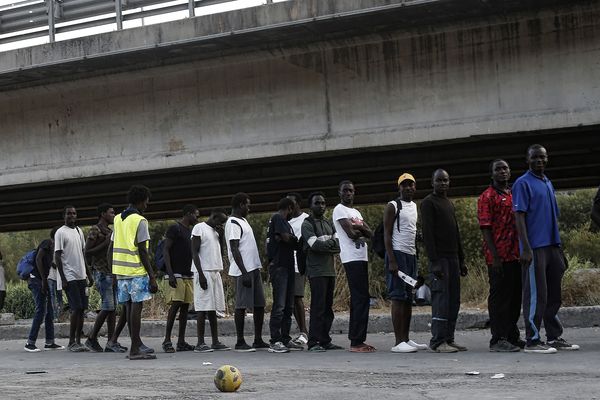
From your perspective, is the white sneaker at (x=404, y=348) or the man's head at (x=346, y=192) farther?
the man's head at (x=346, y=192)

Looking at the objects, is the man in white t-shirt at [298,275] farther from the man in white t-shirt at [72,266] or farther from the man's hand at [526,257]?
the man's hand at [526,257]

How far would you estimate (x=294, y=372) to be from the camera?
28.2ft

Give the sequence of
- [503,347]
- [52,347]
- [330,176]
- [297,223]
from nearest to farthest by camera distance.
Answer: [503,347]
[297,223]
[52,347]
[330,176]

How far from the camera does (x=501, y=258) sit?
9930 mm

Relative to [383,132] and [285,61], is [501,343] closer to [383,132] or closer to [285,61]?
[383,132]

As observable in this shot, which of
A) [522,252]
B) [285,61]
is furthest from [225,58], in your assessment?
[522,252]

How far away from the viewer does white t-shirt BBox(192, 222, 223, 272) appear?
11844 mm

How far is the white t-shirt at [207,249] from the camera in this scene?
11844 mm

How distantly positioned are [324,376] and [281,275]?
339 centimetres

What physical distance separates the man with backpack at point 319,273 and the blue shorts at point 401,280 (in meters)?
0.84

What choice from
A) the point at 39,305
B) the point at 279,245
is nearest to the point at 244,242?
the point at 279,245

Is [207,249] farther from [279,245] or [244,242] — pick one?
[279,245]

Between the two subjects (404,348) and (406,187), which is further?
(406,187)

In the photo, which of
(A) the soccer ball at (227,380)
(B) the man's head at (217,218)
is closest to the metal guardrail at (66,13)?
(B) the man's head at (217,218)
